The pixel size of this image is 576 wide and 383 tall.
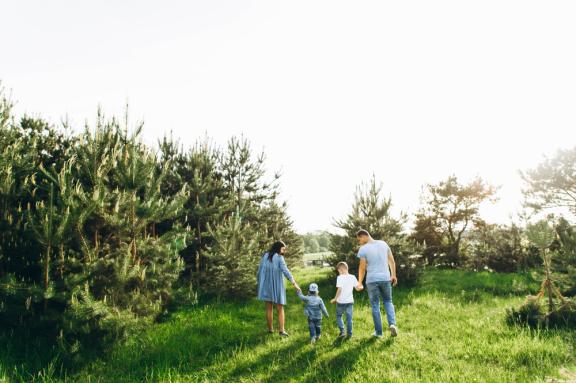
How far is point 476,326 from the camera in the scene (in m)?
7.46

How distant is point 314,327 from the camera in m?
6.99

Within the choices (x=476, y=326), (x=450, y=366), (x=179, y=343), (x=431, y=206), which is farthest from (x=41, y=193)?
(x=431, y=206)

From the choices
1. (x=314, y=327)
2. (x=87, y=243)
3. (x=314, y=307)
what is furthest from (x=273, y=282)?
(x=87, y=243)

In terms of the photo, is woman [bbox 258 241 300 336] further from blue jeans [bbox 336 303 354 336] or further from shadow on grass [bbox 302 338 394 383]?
shadow on grass [bbox 302 338 394 383]

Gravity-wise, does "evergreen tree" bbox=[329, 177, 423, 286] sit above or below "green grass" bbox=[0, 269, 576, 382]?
above

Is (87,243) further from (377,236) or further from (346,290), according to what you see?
(377,236)

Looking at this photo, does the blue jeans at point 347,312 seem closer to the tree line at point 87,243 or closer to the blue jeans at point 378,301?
the blue jeans at point 378,301

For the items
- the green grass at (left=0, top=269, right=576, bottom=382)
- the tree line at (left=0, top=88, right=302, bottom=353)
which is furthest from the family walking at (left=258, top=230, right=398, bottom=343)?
the tree line at (left=0, top=88, right=302, bottom=353)

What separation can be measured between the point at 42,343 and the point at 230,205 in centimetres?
662

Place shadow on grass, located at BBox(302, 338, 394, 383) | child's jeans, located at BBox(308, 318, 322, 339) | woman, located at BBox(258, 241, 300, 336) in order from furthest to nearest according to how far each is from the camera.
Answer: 1. woman, located at BBox(258, 241, 300, 336)
2. child's jeans, located at BBox(308, 318, 322, 339)
3. shadow on grass, located at BBox(302, 338, 394, 383)

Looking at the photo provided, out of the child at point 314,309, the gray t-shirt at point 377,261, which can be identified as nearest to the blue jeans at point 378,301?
the gray t-shirt at point 377,261

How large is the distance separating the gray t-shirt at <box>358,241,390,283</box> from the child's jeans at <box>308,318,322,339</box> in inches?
58.0

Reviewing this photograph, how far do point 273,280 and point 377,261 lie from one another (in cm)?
264

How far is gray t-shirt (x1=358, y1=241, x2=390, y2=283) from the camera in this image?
6.91 metres
